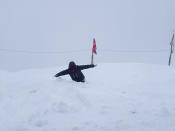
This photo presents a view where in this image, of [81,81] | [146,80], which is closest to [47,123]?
[81,81]

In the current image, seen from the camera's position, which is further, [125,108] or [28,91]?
[28,91]

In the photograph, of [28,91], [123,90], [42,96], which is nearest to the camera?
[42,96]

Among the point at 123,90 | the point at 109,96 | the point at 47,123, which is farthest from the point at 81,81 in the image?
the point at 47,123

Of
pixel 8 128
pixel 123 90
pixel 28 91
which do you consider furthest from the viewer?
pixel 123 90

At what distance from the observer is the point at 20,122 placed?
5.43 metres

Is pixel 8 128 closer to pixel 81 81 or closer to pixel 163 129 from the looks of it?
pixel 163 129

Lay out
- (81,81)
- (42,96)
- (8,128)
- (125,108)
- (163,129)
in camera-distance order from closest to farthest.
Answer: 1. (163,129)
2. (8,128)
3. (125,108)
4. (42,96)
5. (81,81)

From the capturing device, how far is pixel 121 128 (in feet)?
16.3

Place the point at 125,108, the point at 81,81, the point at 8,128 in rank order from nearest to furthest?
the point at 8,128
the point at 125,108
the point at 81,81

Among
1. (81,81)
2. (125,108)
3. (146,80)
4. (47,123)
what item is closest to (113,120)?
(125,108)

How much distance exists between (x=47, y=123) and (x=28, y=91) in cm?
239

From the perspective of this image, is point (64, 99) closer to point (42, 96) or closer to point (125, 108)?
point (42, 96)

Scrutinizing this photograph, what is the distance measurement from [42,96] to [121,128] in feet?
9.24

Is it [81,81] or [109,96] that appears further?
[81,81]
